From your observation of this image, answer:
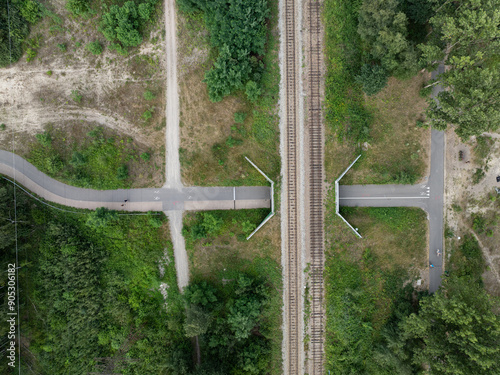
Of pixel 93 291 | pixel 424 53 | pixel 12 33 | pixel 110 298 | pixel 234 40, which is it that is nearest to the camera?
pixel 424 53

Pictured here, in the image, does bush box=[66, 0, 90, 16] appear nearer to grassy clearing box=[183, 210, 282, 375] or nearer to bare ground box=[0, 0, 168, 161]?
bare ground box=[0, 0, 168, 161]

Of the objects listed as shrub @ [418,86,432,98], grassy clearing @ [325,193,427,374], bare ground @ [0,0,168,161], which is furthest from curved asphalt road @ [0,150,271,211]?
shrub @ [418,86,432,98]

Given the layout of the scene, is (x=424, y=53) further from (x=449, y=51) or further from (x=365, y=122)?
(x=365, y=122)

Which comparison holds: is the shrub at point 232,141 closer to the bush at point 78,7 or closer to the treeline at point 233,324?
the treeline at point 233,324

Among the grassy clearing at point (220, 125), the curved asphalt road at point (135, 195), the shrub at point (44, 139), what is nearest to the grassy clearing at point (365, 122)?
the grassy clearing at point (220, 125)

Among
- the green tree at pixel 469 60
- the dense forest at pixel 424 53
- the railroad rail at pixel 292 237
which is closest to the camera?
the green tree at pixel 469 60

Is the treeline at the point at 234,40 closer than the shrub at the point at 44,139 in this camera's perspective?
Yes

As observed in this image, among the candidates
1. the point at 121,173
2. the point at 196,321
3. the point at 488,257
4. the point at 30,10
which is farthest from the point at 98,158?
the point at 488,257

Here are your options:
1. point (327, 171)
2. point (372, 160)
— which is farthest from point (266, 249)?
point (372, 160)
